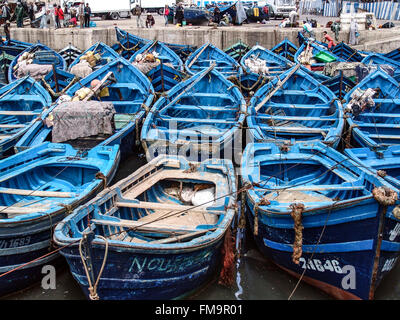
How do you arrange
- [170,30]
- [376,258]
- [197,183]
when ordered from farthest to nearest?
[170,30], [197,183], [376,258]

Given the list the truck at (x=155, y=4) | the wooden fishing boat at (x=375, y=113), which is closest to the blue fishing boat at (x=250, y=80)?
the wooden fishing boat at (x=375, y=113)

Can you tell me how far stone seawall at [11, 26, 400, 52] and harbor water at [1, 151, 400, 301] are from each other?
1566cm

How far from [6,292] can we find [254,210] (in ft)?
13.7

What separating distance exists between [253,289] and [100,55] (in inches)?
515

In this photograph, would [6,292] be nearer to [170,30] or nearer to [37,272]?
[37,272]

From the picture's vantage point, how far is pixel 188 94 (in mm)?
11305

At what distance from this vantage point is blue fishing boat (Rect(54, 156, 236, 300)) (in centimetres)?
503

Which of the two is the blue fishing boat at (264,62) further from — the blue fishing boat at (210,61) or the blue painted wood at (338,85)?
the blue painted wood at (338,85)

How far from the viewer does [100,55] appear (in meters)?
16.4

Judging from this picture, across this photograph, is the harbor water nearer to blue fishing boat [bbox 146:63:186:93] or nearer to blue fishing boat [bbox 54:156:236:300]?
blue fishing boat [bbox 54:156:236:300]

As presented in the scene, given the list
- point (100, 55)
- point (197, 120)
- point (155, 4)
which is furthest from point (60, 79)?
point (155, 4)
